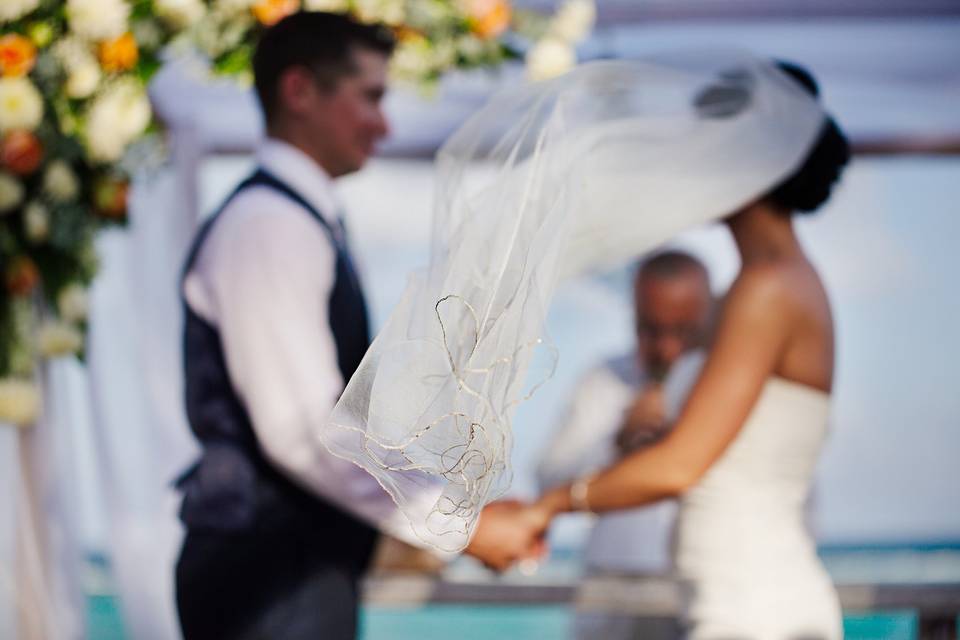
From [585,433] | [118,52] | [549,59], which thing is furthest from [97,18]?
[585,433]

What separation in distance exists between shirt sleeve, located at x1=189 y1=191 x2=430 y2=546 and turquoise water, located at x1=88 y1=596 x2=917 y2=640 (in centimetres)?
538

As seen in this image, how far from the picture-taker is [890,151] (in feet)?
13.0

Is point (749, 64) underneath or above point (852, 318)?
above

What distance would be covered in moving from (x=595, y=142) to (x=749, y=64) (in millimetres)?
474

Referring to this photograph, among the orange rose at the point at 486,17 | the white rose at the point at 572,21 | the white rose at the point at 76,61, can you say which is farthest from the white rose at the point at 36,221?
the white rose at the point at 572,21

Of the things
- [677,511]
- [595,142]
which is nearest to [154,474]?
[677,511]

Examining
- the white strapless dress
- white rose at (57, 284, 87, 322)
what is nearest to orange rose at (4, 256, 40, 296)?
white rose at (57, 284, 87, 322)

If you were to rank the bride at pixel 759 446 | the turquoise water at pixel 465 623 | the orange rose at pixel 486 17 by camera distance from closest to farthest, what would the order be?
the bride at pixel 759 446
the orange rose at pixel 486 17
the turquoise water at pixel 465 623

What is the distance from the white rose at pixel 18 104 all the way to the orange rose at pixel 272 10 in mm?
640

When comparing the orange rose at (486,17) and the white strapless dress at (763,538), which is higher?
the orange rose at (486,17)

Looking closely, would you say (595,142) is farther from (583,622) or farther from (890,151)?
(890,151)

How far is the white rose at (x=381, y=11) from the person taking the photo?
288 cm

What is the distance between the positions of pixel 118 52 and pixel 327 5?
0.57 meters

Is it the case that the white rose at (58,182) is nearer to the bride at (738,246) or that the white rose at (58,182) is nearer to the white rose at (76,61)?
the white rose at (76,61)
